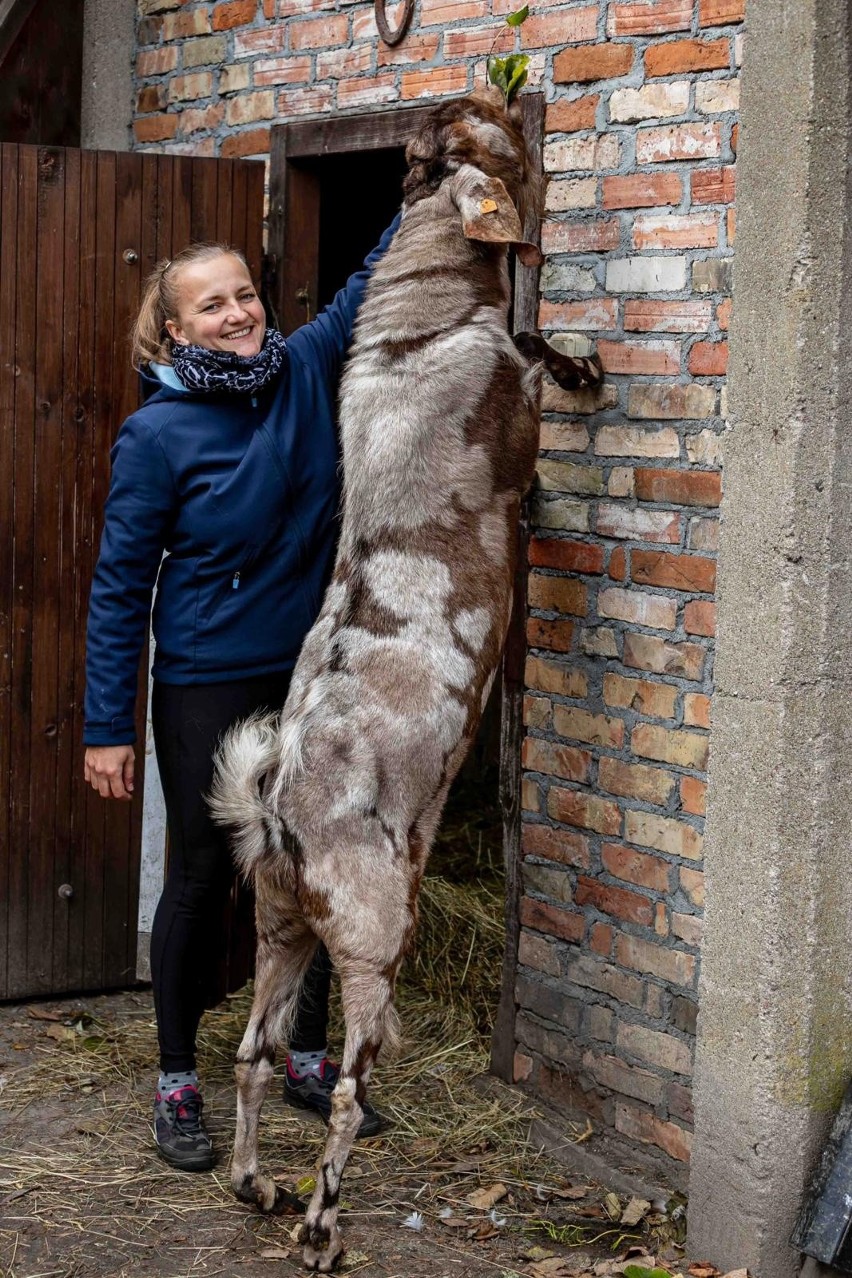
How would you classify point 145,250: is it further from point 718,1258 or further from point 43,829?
point 718,1258

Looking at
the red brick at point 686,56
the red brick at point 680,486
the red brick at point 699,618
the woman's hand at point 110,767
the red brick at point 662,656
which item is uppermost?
the red brick at point 686,56

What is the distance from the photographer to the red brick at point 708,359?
148 inches

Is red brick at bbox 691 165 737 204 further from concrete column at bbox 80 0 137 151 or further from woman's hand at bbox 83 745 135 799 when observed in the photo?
concrete column at bbox 80 0 137 151

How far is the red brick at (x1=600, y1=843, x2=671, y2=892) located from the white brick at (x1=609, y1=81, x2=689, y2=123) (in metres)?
1.87

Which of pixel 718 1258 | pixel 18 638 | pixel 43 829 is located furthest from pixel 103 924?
pixel 718 1258

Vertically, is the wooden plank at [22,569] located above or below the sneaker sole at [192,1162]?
above

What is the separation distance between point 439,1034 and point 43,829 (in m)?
1.48

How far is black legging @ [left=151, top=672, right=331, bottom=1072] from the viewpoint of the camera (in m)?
4.11

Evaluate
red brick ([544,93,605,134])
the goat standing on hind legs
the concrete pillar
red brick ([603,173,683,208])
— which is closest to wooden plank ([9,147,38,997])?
the goat standing on hind legs

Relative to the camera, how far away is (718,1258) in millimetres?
3658

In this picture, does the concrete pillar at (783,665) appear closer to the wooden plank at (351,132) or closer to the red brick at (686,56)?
the red brick at (686,56)

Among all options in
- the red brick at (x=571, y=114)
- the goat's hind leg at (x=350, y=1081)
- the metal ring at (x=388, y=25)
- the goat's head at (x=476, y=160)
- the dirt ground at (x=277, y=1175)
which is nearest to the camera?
the goat's hind leg at (x=350, y=1081)

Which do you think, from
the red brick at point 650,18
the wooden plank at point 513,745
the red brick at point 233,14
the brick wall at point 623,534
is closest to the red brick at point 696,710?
the brick wall at point 623,534

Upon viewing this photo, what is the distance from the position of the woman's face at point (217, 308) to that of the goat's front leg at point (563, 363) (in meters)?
0.69
